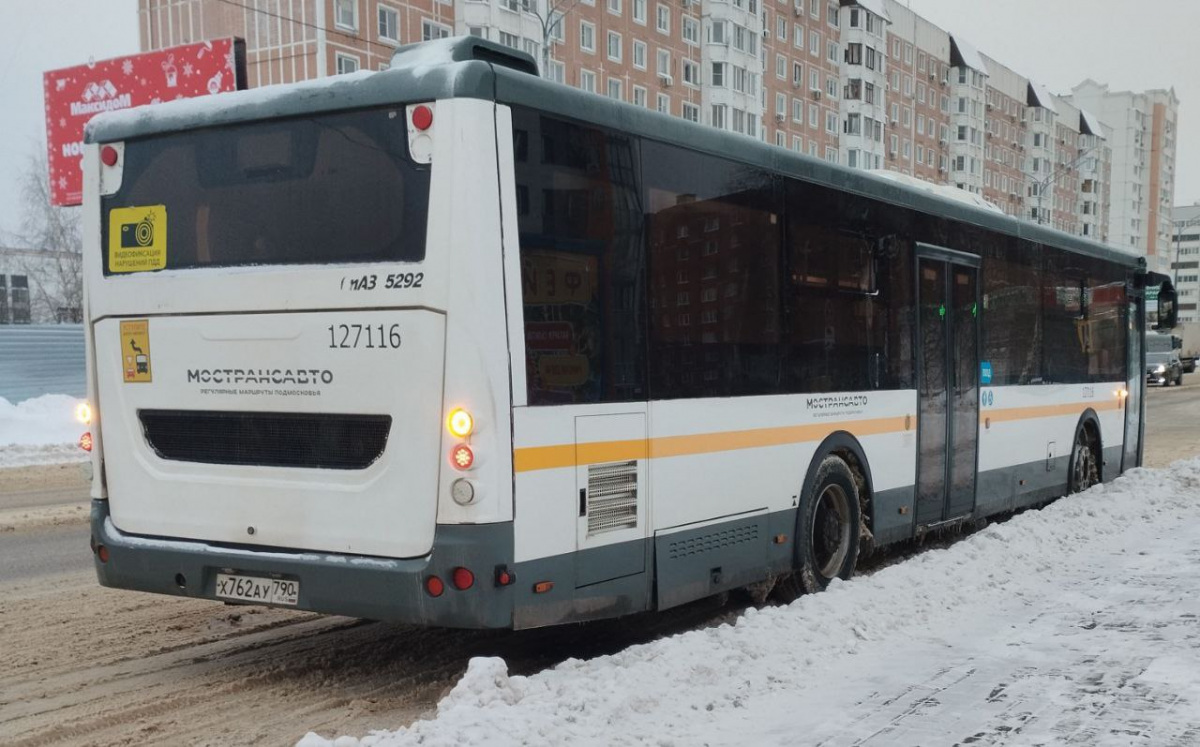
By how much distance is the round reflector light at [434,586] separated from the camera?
17.3 ft

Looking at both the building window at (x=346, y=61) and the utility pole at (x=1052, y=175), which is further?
the utility pole at (x=1052, y=175)

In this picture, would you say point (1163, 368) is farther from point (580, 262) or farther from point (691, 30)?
point (580, 262)

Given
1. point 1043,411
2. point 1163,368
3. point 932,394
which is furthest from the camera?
point 1163,368

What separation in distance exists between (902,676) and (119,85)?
32.3 metres

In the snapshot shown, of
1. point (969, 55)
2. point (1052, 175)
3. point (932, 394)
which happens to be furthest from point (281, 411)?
point (969, 55)

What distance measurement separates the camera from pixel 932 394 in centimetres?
955

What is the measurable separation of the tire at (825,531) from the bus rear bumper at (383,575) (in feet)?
9.73

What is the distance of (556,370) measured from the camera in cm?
559

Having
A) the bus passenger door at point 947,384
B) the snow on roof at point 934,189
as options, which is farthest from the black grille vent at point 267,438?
the bus passenger door at point 947,384

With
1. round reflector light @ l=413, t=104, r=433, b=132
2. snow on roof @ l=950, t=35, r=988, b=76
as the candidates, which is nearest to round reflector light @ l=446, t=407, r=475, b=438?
round reflector light @ l=413, t=104, r=433, b=132

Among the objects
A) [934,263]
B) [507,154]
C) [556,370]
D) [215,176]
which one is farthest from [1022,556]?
[215,176]

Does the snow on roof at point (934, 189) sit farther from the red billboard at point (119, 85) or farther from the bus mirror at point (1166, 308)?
the red billboard at point (119, 85)

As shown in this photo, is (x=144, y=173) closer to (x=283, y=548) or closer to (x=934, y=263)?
Answer: (x=283, y=548)

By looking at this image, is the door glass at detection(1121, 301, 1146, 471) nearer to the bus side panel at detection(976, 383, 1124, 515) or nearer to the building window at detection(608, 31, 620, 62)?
the bus side panel at detection(976, 383, 1124, 515)
